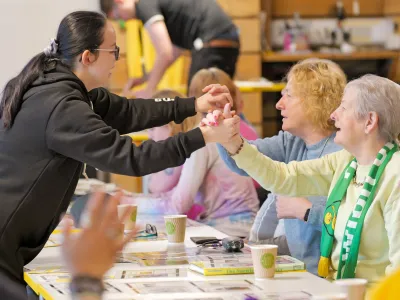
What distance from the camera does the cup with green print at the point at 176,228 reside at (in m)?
2.60

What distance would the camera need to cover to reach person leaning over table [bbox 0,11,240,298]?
91.4 inches

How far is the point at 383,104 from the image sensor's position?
2.41m

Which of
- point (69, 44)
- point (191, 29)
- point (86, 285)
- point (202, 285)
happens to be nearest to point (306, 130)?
point (69, 44)

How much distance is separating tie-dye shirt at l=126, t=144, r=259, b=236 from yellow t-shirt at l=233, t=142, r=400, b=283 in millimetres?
975

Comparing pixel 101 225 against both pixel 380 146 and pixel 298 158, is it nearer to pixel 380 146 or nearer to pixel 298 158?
pixel 380 146

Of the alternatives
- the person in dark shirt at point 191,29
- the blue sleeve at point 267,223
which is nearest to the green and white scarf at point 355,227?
the blue sleeve at point 267,223

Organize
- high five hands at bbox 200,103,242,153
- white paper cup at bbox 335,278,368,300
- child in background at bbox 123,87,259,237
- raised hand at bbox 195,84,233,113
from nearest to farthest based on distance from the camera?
1. white paper cup at bbox 335,278,368,300
2. high five hands at bbox 200,103,242,153
3. raised hand at bbox 195,84,233,113
4. child in background at bbox 123,87,259,237

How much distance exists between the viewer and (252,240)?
3.23 meters

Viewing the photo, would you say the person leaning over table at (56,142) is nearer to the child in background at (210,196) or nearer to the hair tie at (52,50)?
the hair tie at (52,50)

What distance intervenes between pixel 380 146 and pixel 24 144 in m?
1.08

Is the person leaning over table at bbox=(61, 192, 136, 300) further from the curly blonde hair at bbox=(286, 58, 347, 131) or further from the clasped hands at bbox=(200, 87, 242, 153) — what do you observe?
the curly blonde hair at bbox=(286, 58, 347, 131)

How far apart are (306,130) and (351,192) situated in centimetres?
Result: 59

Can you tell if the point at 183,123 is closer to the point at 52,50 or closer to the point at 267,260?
the point at 52,50

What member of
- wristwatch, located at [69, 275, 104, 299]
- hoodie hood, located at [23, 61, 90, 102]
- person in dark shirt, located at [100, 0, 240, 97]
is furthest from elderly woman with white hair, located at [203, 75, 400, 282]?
person in dark shirt, located at [100, 0, 240, 97]
